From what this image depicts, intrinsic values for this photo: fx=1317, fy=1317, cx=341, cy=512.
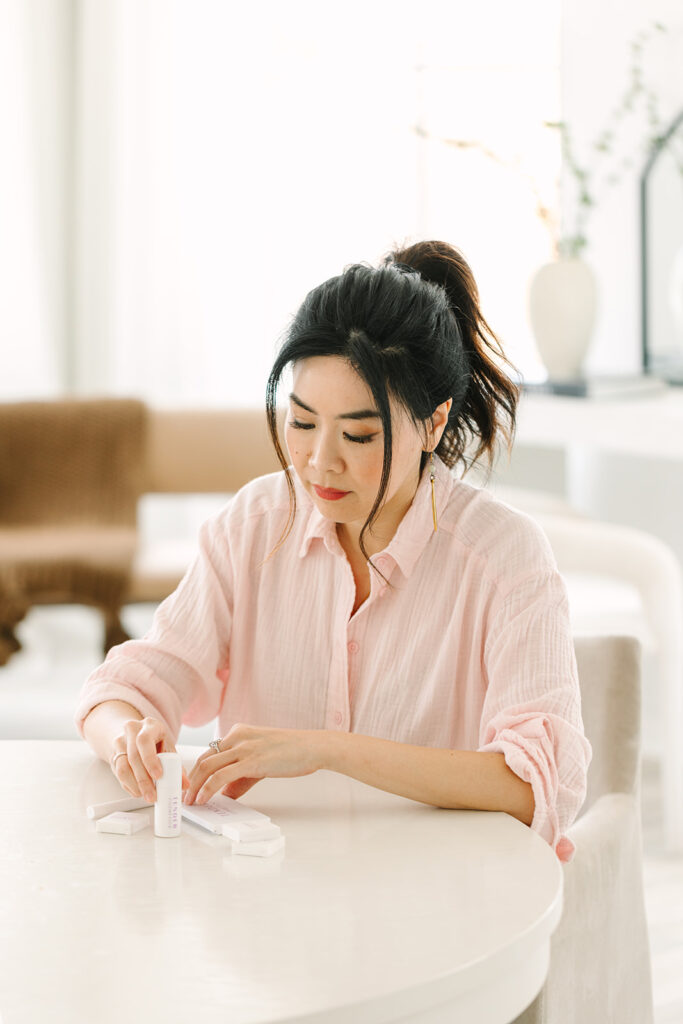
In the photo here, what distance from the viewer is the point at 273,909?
Answer: 3.05 feet

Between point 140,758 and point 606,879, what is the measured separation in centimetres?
A: 46

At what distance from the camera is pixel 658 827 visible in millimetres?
2830

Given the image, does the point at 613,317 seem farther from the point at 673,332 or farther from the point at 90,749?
the point at 90,749

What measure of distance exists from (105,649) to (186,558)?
12.3 inches

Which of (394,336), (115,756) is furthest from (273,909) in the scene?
(394,336)

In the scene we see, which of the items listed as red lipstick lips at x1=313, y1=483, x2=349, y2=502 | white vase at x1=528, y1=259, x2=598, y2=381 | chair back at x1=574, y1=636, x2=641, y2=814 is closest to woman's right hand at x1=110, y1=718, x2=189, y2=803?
red lipstick lips at x1=313, y1=483, x2=349, y2=502

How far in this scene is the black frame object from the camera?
3.07m

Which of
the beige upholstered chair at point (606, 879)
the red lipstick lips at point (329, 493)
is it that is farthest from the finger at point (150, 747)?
the beige upholstered chair at point (606, 879)

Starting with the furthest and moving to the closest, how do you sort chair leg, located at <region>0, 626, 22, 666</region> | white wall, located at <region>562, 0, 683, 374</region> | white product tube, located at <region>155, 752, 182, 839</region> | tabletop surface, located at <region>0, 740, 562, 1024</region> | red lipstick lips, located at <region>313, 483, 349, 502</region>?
chair leg, located at <region>0, 626, 22, 666</region> → white wall, located at <region>562, 0, 683, 374</region> → red lipstick lips, located at <region>313, 483, 349, 502</region> → white product tube, located at <region>155, 752, 182, 839</region> → tabletop surface, located at <region>0, 740, 562, 1024</region>

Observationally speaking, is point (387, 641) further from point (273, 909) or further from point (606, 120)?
point (606, 120)

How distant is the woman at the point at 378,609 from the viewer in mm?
1159

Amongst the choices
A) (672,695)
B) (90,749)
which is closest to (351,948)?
(90,749)

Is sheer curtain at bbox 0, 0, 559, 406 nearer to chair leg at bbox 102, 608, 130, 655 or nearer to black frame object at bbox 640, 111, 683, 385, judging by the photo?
black frame object at bbox 640, 111, 683, 385

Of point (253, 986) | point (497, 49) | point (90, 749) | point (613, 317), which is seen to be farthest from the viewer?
point (497, 49)
